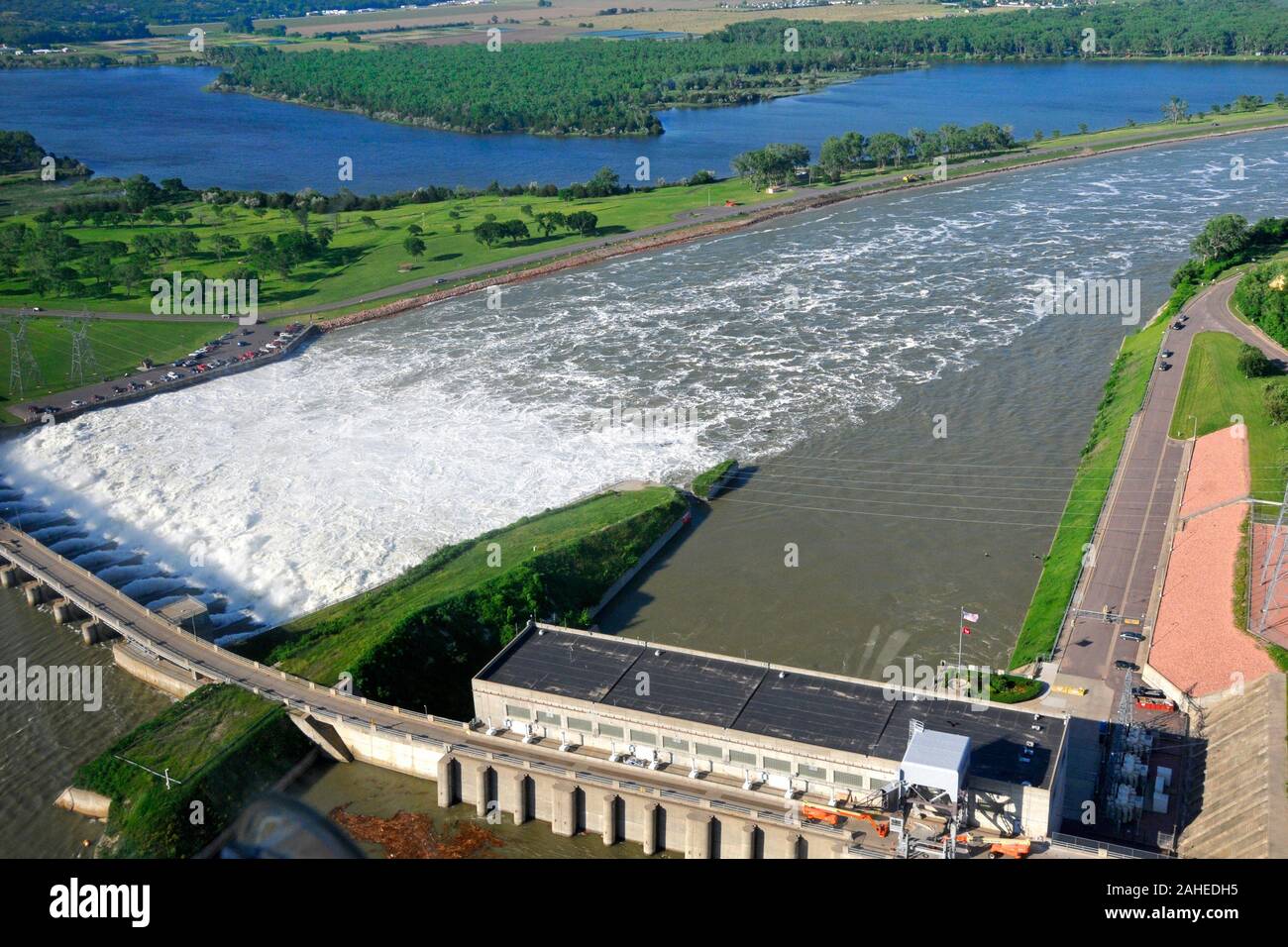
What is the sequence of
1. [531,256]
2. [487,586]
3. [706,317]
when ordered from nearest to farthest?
[487,586]
[706,317]
[531,256]

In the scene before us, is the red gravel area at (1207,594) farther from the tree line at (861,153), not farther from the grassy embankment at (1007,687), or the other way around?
the tree line at (861,153)

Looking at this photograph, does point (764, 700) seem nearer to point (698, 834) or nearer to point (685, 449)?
point (698, 834)

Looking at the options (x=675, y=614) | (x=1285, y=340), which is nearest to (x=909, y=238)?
(x=1285, y=340)

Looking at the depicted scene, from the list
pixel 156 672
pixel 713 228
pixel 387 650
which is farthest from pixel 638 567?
pixel 713 228

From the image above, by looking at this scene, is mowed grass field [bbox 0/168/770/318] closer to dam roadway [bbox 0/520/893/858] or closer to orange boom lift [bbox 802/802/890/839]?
dam roadway [bbox 0/520/893/858]

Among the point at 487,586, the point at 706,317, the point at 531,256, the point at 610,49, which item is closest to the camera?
the point at 487,586

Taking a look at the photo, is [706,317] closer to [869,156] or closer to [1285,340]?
[1285,340]
